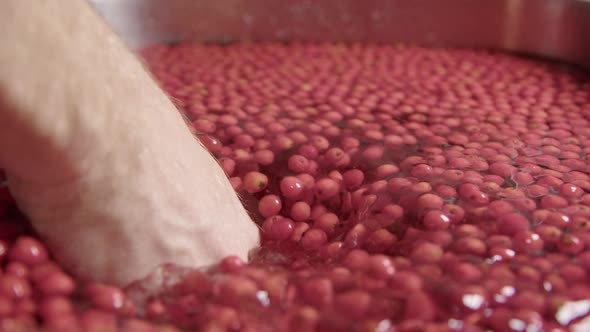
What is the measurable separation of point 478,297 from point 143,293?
0.35m

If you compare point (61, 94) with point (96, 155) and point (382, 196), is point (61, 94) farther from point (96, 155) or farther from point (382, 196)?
point (382, 196)

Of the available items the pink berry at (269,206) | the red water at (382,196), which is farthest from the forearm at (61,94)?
the pink berry at (269,206)

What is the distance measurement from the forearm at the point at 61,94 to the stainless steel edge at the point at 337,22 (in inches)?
43.0

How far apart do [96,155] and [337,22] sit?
1.25 m

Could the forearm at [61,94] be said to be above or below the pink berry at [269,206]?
above

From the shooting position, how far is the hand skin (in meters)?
0.54

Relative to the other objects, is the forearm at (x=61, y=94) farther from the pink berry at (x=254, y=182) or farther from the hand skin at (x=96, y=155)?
the pink berry at (x=254, y=182)

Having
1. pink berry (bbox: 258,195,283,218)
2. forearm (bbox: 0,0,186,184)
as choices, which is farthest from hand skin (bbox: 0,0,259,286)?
pink berry (bbox: 258,195,283,218)

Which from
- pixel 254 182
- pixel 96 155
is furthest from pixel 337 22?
pixel 96 155

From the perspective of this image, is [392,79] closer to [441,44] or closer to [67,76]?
[441,44]

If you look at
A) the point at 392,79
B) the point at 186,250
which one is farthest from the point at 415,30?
the point at 186,250

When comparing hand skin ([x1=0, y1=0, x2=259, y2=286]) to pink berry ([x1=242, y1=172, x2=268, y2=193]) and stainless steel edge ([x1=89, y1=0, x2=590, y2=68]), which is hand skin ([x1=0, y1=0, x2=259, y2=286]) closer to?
pink berry ([x1=242, y1=172, x2=268, y2=193])

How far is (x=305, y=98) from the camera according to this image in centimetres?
125

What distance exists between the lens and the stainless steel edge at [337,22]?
1.68m
